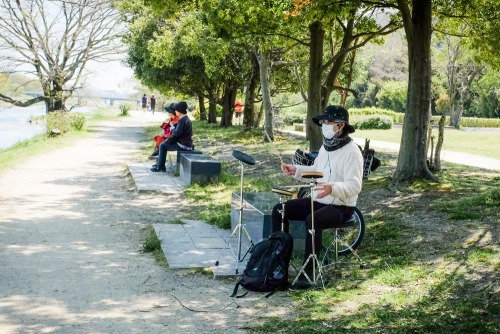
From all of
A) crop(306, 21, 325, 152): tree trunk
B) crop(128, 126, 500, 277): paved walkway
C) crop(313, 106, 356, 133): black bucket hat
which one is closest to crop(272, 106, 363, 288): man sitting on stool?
crop(313, 106, 356, 133): black bucket hat

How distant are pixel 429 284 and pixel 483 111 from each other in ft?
139

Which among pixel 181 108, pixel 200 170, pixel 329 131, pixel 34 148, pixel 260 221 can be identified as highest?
pixel 329 131

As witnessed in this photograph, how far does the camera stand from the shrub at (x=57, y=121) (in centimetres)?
2361

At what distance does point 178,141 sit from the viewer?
13633 mm

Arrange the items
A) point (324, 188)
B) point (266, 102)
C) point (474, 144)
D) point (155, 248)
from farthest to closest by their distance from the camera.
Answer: point (474, 144), point (266, 102), point (155, 248), point (324, 188)

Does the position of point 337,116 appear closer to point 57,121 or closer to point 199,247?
point 199,247

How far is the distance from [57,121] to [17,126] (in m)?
11.2

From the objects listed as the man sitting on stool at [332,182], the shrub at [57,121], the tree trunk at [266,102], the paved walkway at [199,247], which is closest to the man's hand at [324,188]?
the man sitting on stool at [332,182]

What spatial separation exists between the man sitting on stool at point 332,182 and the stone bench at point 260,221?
0.47 m

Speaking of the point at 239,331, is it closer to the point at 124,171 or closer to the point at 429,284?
the point at 429,284

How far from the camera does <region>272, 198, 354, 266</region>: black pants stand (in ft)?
19.0

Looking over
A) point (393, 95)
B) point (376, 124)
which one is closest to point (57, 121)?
point (376, 124)

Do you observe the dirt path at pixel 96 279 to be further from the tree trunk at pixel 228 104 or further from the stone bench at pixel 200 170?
the tree trunk at pixel 228 104

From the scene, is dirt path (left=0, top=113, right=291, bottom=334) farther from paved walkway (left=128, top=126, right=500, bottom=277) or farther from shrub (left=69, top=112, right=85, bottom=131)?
shrub (left=69, top=112, right=85, bottom=131)
